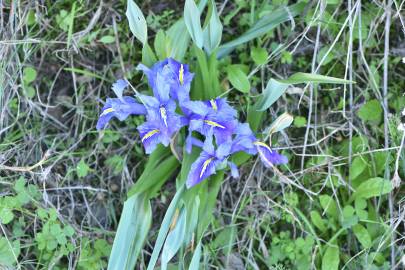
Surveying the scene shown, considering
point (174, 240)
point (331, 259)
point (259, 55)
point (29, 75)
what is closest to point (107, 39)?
point (29, 75)

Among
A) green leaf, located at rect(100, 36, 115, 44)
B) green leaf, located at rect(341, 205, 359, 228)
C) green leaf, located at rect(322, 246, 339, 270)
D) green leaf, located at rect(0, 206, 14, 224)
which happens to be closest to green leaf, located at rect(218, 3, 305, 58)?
green leaf, located at rect(100, 36, 115, 44)

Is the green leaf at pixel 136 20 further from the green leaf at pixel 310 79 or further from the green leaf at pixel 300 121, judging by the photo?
the green leaf at pixel 300 121

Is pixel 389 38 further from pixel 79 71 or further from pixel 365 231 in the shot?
pixel 79 71

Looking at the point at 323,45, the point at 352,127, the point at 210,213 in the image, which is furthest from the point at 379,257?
the point at 323,45

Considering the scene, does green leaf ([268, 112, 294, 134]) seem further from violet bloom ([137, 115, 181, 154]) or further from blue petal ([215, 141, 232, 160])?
violet bloom ([137, 115, 181, 154])

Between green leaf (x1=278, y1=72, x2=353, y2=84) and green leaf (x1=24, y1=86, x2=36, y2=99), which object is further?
green leaf (x1=24, y1=86, x2=36, y2=99)

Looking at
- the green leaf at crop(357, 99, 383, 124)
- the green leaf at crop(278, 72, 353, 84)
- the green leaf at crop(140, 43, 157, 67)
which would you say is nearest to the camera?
the green leaf at crop(278, 72, 353, 84)

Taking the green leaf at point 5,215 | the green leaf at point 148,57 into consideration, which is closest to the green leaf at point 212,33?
the green leaf at point 148,57

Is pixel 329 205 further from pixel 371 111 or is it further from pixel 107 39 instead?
pixel 107 39
